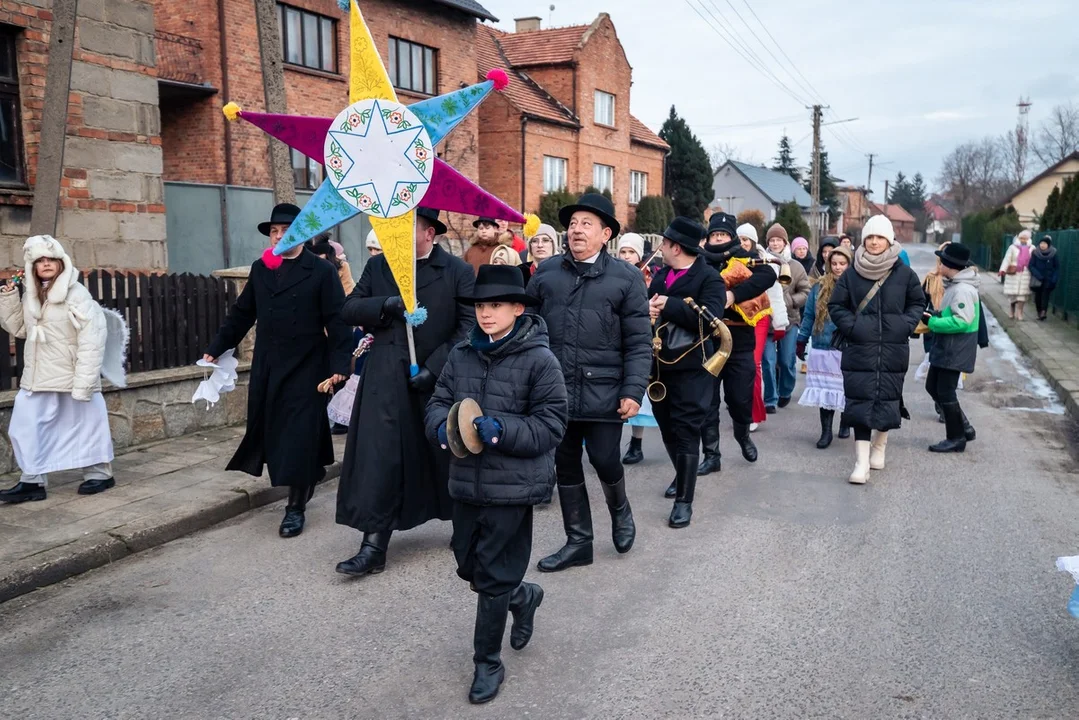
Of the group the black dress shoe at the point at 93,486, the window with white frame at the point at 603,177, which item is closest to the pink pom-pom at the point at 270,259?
the black dress shoe at the point at 93,486

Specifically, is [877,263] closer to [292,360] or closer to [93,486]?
[292,360]

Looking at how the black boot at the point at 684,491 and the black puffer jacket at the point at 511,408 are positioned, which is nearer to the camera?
the black puffer jacket at the point at 511,408

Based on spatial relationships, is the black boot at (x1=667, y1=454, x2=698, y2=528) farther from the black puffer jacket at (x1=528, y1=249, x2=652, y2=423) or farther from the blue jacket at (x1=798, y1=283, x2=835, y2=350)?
the blue jacket at (x1=798, y1=283, x2=835, y2=350)

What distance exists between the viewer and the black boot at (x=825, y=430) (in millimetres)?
8172

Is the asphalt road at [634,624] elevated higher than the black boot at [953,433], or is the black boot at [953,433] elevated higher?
the black boot at [953,433]

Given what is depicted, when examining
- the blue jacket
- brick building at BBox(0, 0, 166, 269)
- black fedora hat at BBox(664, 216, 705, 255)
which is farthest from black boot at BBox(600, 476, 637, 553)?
brick building at BBox(0, 0, 166, 269)

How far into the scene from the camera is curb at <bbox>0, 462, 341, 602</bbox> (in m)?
4.88

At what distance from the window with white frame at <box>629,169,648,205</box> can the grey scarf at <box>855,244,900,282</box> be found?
1165 inches

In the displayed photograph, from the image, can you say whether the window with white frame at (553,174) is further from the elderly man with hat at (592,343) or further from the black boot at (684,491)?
the elderly man with hat at (592,343)

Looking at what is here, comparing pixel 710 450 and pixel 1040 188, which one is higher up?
pixel 1040 188

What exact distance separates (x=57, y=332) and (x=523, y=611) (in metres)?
4.02

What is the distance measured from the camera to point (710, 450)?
23.7 ft

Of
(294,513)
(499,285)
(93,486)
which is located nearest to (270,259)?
(294,513)

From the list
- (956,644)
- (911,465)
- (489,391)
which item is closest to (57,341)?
(489,391)
